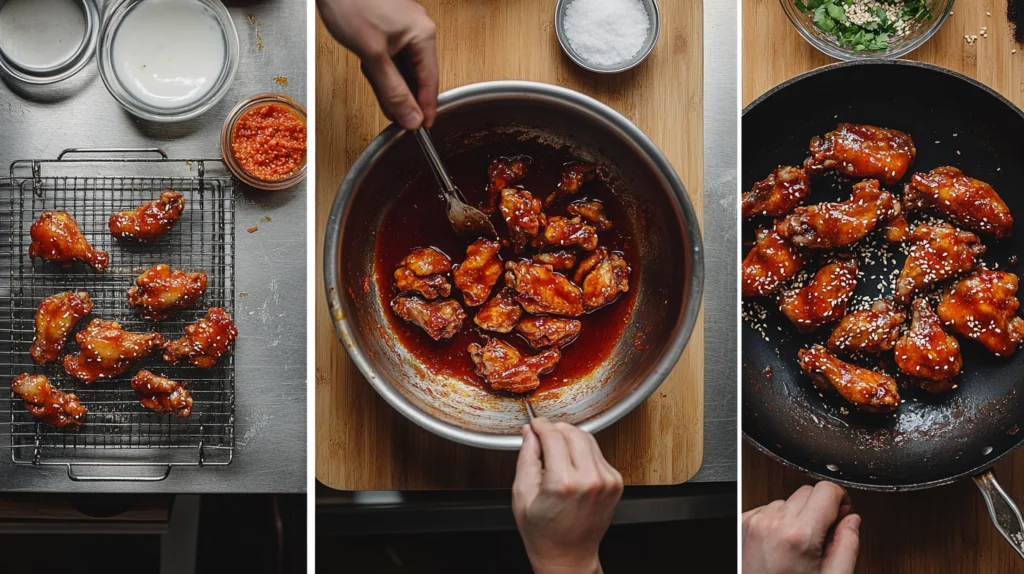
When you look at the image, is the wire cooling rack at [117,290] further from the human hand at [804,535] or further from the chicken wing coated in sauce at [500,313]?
the human hand at [804,535]

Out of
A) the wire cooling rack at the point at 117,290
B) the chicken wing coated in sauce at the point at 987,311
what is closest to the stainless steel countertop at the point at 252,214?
the wire cooling rack at the point at 117,290

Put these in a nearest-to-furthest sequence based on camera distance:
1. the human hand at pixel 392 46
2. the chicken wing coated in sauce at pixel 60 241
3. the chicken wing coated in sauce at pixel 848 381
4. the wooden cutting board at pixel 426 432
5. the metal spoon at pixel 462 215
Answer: the human hand at pixel 392 46, the metal spoon at pixel 462 215, the wooden cutting board at pixel 426 432, the chicken wing coated in sauce at pixel 848 381, the chicken wing coated in sauce at pixel 60 241

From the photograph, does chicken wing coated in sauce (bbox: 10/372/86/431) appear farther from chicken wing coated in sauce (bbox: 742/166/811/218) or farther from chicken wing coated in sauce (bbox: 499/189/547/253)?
chicken wing coated in sauce (bbox: 742/166/811/218)

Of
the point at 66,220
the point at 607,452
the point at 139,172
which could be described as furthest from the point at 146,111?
the point at 607,452

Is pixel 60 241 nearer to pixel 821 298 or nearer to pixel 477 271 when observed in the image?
pixel 477 271

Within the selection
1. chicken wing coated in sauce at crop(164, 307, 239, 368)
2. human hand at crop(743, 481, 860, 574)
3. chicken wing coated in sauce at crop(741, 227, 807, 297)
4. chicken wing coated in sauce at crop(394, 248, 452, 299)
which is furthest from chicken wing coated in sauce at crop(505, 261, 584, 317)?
chicken wing coated in sauce at crop(164, 307, 239, 368)

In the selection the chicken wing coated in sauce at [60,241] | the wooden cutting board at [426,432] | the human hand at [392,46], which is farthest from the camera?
the chicken wing coated in sauce at [60,241]
